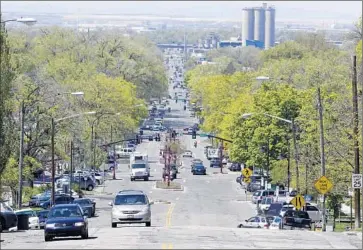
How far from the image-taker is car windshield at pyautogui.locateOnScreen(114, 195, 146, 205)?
49.9 meters

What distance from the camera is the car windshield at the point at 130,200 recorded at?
49875mm

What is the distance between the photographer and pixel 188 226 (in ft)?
168

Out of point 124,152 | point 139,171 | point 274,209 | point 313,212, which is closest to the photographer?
point 274,209

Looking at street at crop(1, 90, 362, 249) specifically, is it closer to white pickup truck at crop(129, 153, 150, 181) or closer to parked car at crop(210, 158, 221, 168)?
white pickup truck at crop(129, 153, 150, 181)

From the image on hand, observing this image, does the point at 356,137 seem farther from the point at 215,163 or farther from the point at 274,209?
the point at 215,163

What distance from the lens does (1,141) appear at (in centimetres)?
4831

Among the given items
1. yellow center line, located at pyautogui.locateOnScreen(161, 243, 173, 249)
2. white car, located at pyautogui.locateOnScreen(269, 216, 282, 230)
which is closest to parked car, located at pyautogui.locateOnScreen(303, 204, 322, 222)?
white car, located at pyautogui.locateOnScreen(269, 216, 282, 230)

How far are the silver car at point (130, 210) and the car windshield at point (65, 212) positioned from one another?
256 inches

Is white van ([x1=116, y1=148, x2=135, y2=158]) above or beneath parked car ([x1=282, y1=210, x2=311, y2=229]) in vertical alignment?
above

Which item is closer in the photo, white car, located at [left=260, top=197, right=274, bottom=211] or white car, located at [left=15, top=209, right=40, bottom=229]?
white car, located at [left=15, top=209, right=40, bottom=229]

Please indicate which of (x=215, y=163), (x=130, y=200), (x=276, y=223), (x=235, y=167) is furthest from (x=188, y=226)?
(x=215, y=163)

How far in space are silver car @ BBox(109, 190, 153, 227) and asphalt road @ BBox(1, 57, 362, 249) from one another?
1.72 ft

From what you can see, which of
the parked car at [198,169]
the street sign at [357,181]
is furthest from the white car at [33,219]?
the parked car at [198,169]

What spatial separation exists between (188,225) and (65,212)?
19177 mm
